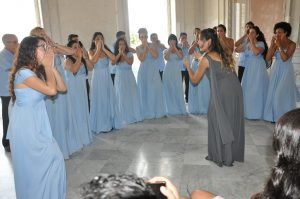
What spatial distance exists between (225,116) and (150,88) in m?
2.64

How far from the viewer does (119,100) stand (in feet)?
18.8

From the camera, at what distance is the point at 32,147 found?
2596 millimetres

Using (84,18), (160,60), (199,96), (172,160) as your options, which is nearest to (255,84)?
(199,96)

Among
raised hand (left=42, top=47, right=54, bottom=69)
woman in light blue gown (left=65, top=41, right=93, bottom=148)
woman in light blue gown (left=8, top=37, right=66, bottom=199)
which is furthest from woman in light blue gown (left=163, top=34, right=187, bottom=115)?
woman in light blue gown (left=8, top=37, right=66, bottom=199)

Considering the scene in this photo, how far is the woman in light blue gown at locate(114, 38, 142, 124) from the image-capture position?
5504mm

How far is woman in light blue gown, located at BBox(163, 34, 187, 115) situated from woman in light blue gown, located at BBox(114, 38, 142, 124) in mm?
741

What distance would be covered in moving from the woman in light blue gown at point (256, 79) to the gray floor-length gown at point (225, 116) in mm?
1995

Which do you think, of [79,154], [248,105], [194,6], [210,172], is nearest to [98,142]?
[79,154]

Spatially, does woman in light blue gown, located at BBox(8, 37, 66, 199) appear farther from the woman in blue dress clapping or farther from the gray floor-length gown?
the woman in blue dress clapping

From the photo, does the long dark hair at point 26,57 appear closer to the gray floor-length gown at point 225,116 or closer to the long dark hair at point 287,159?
the gray floor-length gown at point 225,116

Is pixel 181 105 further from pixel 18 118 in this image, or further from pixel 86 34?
pixel 18 118

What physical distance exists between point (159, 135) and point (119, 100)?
3.83 ft

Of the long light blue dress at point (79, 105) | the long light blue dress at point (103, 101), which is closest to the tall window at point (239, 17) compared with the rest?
the long light blue dress at point (103, 101)

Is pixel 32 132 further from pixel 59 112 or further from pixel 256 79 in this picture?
pixel 256 79
